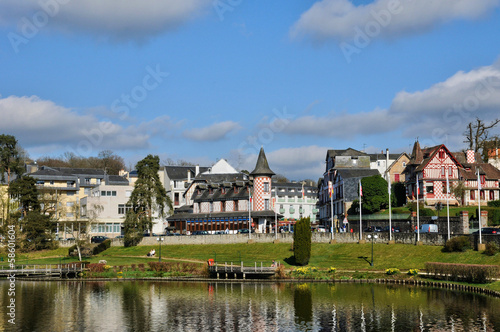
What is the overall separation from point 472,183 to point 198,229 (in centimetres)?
4632

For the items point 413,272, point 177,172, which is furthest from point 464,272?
point 177,172

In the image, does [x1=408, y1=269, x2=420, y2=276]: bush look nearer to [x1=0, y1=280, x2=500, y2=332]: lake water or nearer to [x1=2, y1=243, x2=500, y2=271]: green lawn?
[x1=2, y1=243, x2=500, y2=271]: green lawn

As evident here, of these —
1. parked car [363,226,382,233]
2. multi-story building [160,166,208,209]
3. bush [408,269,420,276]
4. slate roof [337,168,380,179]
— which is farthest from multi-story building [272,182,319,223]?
bush [408,269,420,276]

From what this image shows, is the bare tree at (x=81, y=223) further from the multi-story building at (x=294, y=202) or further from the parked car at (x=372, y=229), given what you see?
the multi-story building at (x=294, y=202)

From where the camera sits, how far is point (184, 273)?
72.4 m

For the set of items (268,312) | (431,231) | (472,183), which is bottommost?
(268,312)

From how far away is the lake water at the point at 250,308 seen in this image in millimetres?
42656

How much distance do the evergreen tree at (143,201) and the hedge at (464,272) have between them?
46.7 meters

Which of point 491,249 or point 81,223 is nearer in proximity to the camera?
point 491,249

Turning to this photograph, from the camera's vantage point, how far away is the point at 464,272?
193ft

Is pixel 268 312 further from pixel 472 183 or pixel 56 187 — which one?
pixel 56 187

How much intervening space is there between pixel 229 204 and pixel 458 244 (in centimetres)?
4534

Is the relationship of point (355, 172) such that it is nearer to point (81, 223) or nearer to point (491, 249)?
point (491, 249)

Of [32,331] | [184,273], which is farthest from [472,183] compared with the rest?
[32,331]
